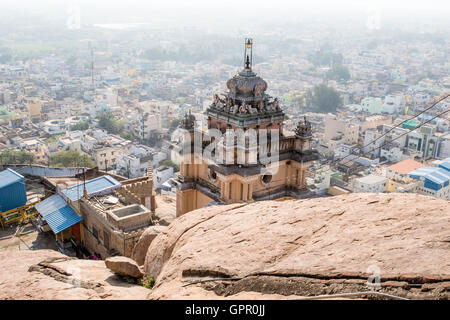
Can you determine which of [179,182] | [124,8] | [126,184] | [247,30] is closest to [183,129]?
[179,182]

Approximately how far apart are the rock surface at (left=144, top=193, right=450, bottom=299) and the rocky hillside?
0.01 m

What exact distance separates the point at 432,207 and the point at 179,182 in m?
11.4

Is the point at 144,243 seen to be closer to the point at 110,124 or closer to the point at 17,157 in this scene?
the point at 17,157

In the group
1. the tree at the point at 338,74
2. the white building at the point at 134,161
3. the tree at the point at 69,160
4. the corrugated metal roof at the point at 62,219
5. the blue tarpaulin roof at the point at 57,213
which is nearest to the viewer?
the corrugated metal roof at the point at 62,219

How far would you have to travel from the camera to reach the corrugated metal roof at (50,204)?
18.8 m

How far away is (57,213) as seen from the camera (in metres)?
18.6

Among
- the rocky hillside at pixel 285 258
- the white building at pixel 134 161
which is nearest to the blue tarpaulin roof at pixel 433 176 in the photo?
the white building at pixel 134 161

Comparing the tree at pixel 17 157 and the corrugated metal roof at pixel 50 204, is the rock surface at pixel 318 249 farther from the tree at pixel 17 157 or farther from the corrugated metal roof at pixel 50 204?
the tree at pixel 17 157

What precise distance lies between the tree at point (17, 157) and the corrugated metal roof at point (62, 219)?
1065 inches

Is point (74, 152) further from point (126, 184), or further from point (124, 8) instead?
point (124, 8)

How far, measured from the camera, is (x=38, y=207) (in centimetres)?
1905

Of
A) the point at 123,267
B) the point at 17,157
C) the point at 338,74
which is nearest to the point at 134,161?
the point at 17,157

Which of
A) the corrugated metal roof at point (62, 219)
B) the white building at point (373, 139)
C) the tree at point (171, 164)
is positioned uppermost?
the corrugated metal roof at point (62, 219)

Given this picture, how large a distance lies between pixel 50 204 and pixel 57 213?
3.17 feet
